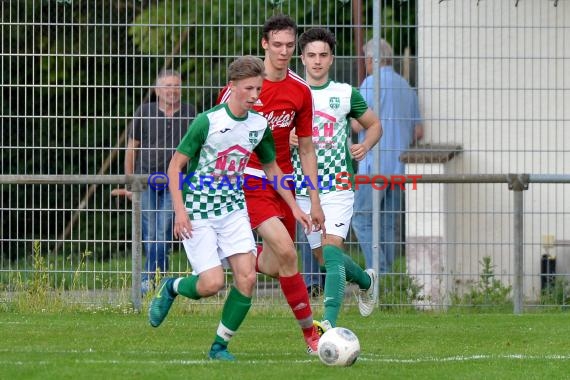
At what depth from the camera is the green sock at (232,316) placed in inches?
326

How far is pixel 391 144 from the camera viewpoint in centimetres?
1229

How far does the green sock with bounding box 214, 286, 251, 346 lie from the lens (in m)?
8.27

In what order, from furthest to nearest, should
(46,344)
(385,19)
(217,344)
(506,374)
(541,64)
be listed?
(385,19) → (541,64) → (46,344) → (217,344) → (506,374)

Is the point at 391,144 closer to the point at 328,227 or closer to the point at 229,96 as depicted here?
the point at 328,227

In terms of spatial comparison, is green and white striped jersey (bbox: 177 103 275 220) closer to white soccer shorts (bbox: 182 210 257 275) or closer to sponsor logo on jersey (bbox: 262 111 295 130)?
white soccer shorts (bbox: 182 210 257 275)

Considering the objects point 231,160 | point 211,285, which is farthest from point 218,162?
point 211,285

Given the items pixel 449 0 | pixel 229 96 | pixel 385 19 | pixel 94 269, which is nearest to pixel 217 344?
pixel 229 96

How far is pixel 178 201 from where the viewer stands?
8.05m

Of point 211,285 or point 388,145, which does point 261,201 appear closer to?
point 211,285

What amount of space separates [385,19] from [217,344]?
230 inches

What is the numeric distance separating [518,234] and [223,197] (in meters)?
4.34

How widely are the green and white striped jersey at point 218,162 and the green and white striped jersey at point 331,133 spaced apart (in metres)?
1.27

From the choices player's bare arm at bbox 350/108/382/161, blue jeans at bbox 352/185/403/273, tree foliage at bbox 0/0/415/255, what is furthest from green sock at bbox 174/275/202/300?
blue jeans at bbox 352/185/403/273

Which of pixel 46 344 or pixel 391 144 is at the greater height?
pixel 391 144
